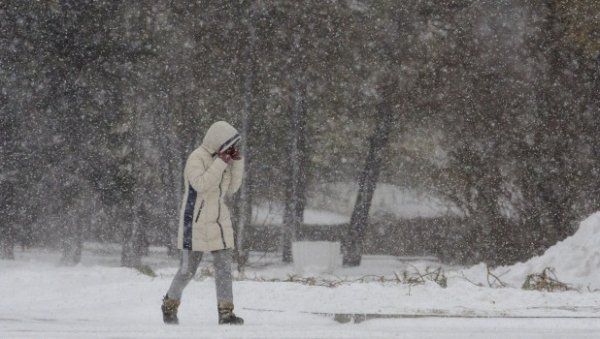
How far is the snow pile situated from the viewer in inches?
491

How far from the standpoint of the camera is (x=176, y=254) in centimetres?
2714

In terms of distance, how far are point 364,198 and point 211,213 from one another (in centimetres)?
1890

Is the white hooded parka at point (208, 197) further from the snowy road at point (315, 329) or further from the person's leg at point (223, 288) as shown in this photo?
the snowy road at point (315, 329)

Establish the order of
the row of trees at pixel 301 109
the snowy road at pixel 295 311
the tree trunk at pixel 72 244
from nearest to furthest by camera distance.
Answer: the snowy road at pixel 295 311, the row of trees at pixel 301 109, the tree trunk at pixel 72 244

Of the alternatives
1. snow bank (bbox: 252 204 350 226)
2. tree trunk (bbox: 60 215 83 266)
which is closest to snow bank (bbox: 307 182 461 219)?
snow bank (bbox: 252 204 350 226)

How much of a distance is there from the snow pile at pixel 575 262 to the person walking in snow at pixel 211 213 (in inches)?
228

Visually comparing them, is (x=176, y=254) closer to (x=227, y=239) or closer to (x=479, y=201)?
(x=479, y=201)

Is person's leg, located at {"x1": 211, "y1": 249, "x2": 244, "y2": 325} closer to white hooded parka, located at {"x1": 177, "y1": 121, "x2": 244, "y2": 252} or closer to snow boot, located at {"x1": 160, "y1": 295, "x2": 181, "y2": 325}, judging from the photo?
white hooded parka, located at {"x1": 177, "y1": 121, "x2": 244, "y2": 252}

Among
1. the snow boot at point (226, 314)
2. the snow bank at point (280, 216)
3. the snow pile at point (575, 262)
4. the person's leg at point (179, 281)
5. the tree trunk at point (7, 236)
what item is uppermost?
the snow bank at point (280, 216)

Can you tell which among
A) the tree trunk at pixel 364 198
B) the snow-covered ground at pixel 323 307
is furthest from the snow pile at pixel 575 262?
the tree trunk at pixel 364 198

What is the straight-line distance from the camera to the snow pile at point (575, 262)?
12461 mm

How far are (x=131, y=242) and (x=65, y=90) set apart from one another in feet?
14.4

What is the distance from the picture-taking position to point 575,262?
12.9 m

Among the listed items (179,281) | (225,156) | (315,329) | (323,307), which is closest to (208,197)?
(225,156)
